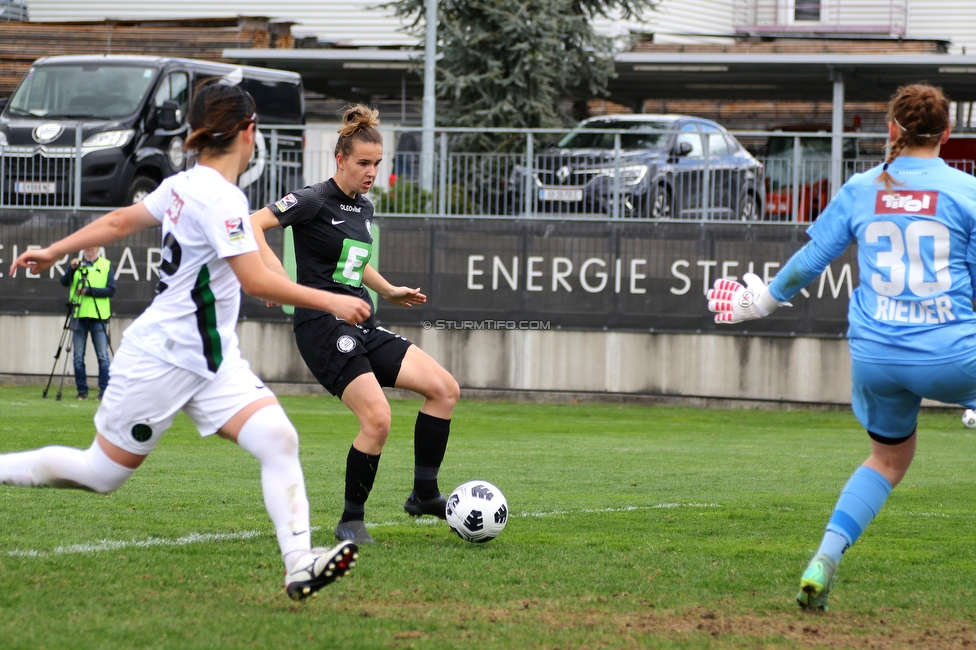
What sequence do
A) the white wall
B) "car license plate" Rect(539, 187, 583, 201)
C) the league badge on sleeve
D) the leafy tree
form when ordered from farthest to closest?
the white wall < the leafy tree < "car license plate" Rect(539, 187, 583, 201) < the league badge on sleeve

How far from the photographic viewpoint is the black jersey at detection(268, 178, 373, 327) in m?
6.75

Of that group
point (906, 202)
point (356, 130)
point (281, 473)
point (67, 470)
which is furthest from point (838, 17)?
point (67, 470)

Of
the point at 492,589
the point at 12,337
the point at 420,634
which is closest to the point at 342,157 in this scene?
the point at 492,589

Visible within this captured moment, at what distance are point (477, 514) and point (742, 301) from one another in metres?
1.88

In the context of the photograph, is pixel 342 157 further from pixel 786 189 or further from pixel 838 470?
pixel 786 189

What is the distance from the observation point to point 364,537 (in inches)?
258

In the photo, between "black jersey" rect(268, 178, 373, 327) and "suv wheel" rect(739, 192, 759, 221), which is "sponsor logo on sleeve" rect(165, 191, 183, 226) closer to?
"black jersey" rect(268, 178, 373, 327)

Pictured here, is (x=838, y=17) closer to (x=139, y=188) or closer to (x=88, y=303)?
(x=139, y=188)

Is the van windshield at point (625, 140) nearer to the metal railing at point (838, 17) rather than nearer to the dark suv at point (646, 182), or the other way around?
the dark suv at point (646, 182)

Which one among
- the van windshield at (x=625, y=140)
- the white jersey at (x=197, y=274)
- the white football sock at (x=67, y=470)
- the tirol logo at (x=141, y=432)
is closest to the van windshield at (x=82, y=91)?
the van windshield at (x=625, y=140)

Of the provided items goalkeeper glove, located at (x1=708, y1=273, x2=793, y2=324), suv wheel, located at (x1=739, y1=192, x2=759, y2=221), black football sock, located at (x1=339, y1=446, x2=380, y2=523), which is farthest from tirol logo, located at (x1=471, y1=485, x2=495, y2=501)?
suv wheel, located at (x1=739, y1=192, x2=759, y2=221)

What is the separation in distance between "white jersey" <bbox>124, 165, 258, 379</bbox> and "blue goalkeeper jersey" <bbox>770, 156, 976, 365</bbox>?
7.74 feet

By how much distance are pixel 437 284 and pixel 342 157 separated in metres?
11.6

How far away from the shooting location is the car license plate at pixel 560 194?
1855 cm
